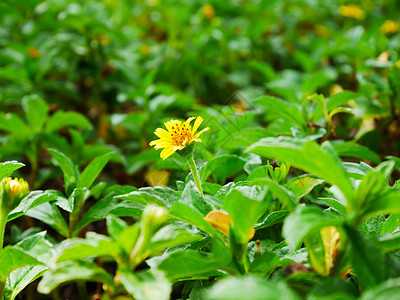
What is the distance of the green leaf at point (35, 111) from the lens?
127cm

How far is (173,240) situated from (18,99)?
1218 mm

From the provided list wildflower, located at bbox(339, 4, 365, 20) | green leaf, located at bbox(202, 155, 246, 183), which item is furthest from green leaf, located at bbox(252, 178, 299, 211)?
wildflower, located at bbox(339, 4, 365, 20)

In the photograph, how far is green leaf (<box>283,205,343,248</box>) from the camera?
0.54 metres

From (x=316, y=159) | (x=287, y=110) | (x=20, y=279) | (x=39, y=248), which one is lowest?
(x=20, y=279)

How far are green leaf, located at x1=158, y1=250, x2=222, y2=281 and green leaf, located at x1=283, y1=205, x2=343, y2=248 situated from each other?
0.49 ft

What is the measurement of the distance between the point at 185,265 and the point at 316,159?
0.28 meters

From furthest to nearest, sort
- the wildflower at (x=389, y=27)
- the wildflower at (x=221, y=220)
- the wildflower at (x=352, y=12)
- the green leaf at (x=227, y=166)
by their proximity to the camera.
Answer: the wildflower at (x=352, y=12), the wildflower at (x=389, y=27), the green leaf at (x=227, y=166), the wildflower at (x=221, y=220)

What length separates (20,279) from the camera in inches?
30.4

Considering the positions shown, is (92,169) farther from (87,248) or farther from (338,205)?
(338,205)

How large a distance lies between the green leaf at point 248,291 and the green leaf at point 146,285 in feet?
0.32

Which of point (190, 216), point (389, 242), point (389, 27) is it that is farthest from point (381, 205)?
point (389, 27)

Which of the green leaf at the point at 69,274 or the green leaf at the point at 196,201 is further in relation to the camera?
the green leaf at the point at 196,201

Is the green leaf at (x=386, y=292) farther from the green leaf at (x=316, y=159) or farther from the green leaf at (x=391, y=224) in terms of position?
the green leaf at (x=391, y=224)

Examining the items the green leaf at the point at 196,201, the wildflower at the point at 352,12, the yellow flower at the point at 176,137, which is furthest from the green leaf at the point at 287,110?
the wildflower at the point at 352,12
